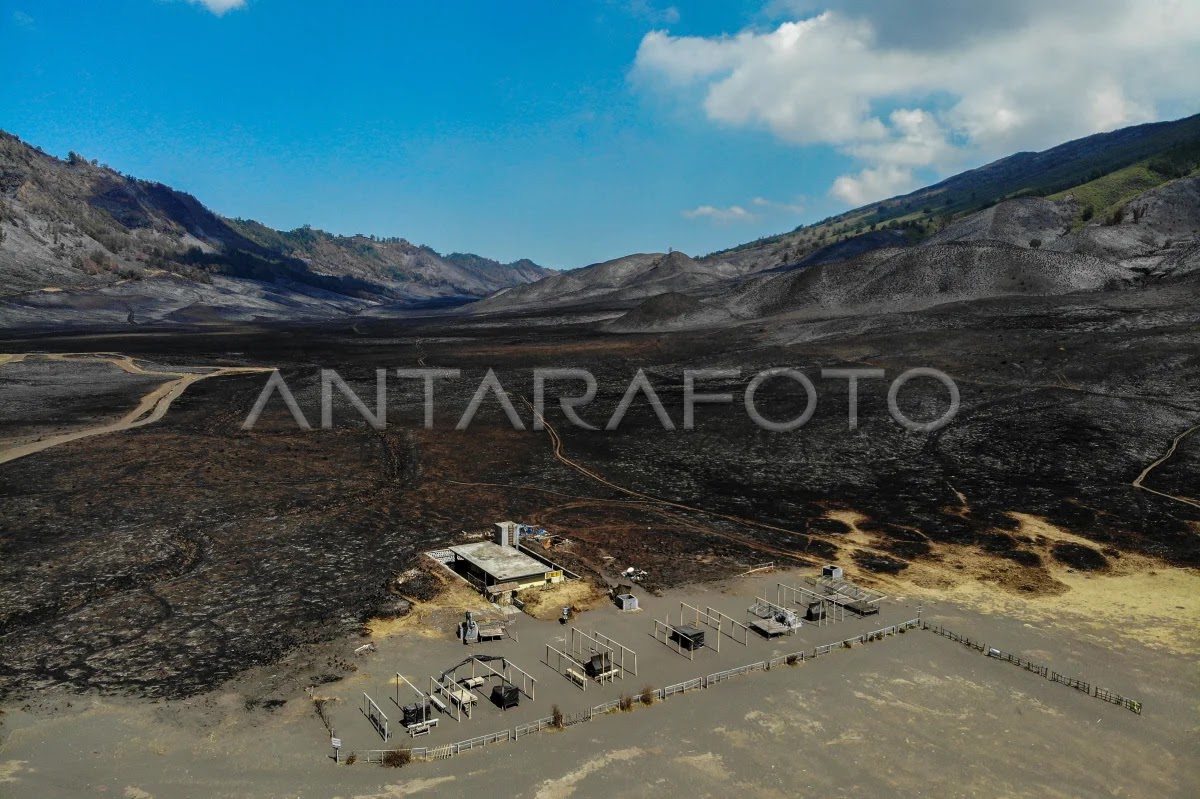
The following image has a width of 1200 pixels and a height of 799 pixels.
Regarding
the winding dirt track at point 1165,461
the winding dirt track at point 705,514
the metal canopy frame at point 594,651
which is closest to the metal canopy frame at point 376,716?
the metal canopy frame at point 594,651

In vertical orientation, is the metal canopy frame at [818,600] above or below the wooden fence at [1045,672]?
above

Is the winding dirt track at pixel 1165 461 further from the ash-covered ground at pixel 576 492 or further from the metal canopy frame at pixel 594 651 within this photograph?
the metal canopy frame at pixel 594 651

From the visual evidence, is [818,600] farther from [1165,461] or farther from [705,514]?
[1165,461]

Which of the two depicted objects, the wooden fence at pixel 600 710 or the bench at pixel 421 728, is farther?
the bench at pixel 421 728

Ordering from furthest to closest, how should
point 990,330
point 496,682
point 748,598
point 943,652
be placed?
point 990,330, point 748,598, point 943,652, point 496,682

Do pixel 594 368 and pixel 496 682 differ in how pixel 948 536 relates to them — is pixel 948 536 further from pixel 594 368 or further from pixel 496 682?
pixel 594 368

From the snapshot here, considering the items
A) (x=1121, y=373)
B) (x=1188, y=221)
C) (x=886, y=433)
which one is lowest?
(x=886, y=433)

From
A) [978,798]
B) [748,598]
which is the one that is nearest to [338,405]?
[748,598]
